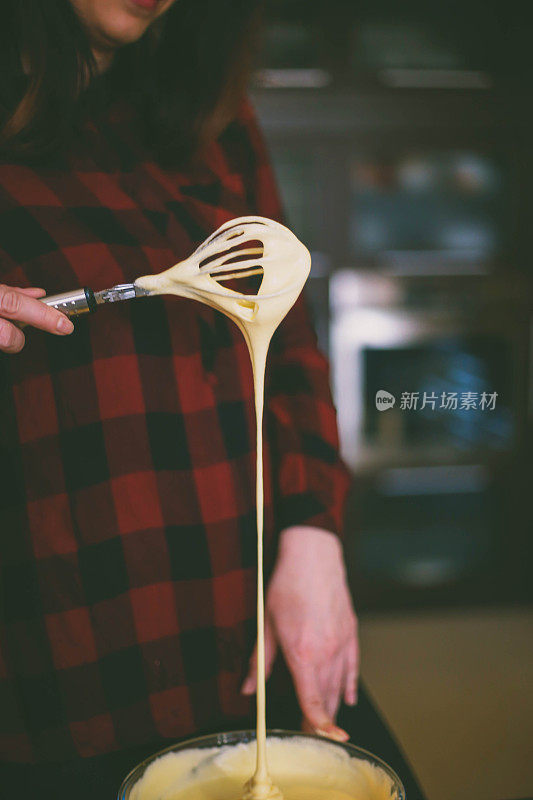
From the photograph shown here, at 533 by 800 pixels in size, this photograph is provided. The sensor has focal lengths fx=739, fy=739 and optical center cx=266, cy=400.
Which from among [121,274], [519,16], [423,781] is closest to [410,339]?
[519,16]

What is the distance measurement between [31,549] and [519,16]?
8.79 ft

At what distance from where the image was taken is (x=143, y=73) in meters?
0.96

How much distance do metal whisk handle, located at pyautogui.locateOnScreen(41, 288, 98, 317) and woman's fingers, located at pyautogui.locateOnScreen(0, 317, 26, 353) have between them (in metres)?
0.03

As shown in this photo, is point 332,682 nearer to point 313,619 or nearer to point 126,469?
point 313,619

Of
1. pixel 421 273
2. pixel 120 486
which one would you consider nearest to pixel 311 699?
pixel 120 486

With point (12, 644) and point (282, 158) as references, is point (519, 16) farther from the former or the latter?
point (12, 644)

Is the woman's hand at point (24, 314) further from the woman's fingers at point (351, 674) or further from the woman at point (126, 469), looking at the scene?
the woman's fingers at point (351, 674)

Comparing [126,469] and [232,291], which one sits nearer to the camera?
[232,291]

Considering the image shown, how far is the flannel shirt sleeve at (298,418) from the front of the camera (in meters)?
0.87

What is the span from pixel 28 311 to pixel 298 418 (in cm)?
41

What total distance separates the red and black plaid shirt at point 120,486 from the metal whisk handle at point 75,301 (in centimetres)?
15

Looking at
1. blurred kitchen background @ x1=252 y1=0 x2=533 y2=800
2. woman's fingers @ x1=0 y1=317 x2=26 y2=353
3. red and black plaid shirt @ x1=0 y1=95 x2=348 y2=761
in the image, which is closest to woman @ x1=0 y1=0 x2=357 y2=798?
red and black plaid shirt @ x1=0 y1=95 x2=348 y2=761

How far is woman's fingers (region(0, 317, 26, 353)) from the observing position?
0.61 m

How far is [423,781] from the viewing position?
5.57 feet
